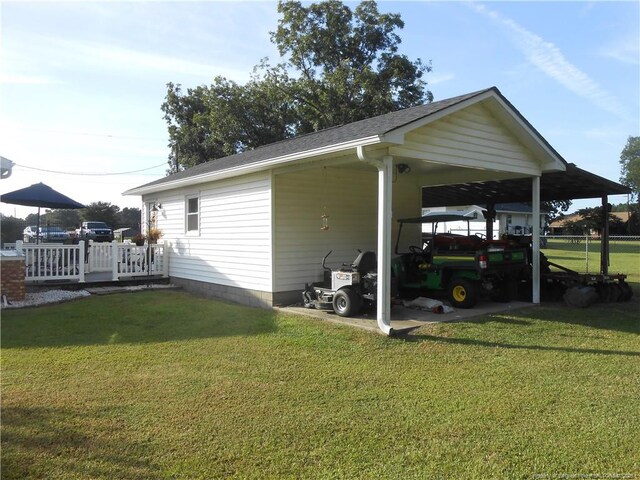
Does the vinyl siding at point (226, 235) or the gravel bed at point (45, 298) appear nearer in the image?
the gravel bed at point (45, 298)

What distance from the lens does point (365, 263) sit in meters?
8.45

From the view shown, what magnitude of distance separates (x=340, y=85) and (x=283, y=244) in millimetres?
17995

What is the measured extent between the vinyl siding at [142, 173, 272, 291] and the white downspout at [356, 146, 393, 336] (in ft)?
9.10

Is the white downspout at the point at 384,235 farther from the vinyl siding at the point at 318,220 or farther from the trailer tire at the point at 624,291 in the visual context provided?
the trailer tire at the point at 624,291

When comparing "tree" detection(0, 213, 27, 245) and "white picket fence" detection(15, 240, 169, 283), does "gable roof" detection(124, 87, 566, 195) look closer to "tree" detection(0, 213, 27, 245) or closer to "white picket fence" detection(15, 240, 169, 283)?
"white picket fence" detection(15, 240, 169, 283)

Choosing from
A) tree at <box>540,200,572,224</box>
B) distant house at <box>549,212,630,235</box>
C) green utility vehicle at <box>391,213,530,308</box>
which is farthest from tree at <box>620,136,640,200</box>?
green utility vehicle at <box>391,213,530,308</box>

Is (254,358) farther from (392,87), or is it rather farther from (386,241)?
(392,87)

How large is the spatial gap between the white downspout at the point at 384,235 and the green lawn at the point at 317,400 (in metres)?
0.45

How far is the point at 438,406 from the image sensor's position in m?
→ 4.42

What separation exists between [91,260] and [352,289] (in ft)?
27.5

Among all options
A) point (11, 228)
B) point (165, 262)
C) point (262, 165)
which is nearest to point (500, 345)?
point (262, 165)

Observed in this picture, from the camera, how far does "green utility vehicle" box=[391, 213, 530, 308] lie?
359 inches

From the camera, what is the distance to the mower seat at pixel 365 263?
837cm

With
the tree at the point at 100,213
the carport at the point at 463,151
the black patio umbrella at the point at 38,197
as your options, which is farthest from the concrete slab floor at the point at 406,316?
the tree at the point at 100,213
